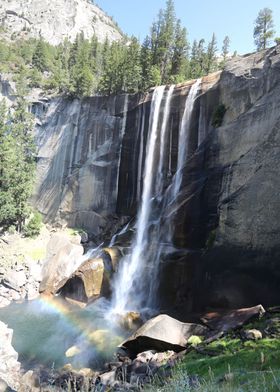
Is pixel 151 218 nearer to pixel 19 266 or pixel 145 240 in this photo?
pixel 145 240

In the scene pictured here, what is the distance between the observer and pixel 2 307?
2155cm

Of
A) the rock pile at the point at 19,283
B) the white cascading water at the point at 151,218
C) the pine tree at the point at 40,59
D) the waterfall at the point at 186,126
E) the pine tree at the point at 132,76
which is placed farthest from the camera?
the pine tree at the point at 40,59

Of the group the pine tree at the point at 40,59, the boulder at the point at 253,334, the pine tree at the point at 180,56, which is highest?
the pine tree at the point at 40,59

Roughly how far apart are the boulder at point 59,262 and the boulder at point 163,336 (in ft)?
41.7

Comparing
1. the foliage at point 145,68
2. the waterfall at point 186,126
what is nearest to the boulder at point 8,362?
the waterfall at point 186,126

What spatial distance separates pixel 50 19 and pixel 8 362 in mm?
125068

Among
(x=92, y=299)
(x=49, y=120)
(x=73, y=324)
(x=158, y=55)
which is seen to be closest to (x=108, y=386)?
(x=73, y=324)

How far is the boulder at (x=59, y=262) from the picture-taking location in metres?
24.7

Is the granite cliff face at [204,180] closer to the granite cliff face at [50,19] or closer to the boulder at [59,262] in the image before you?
the boulder at [59,262]

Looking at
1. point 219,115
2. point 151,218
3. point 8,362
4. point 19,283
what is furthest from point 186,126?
point 8,362

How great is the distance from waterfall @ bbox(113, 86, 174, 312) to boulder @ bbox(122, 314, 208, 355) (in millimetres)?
6716

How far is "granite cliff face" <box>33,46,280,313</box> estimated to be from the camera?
Answer: 546 inches

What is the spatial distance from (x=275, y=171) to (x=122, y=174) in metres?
20.0

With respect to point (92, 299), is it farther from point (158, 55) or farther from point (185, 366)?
point (158, 55)
